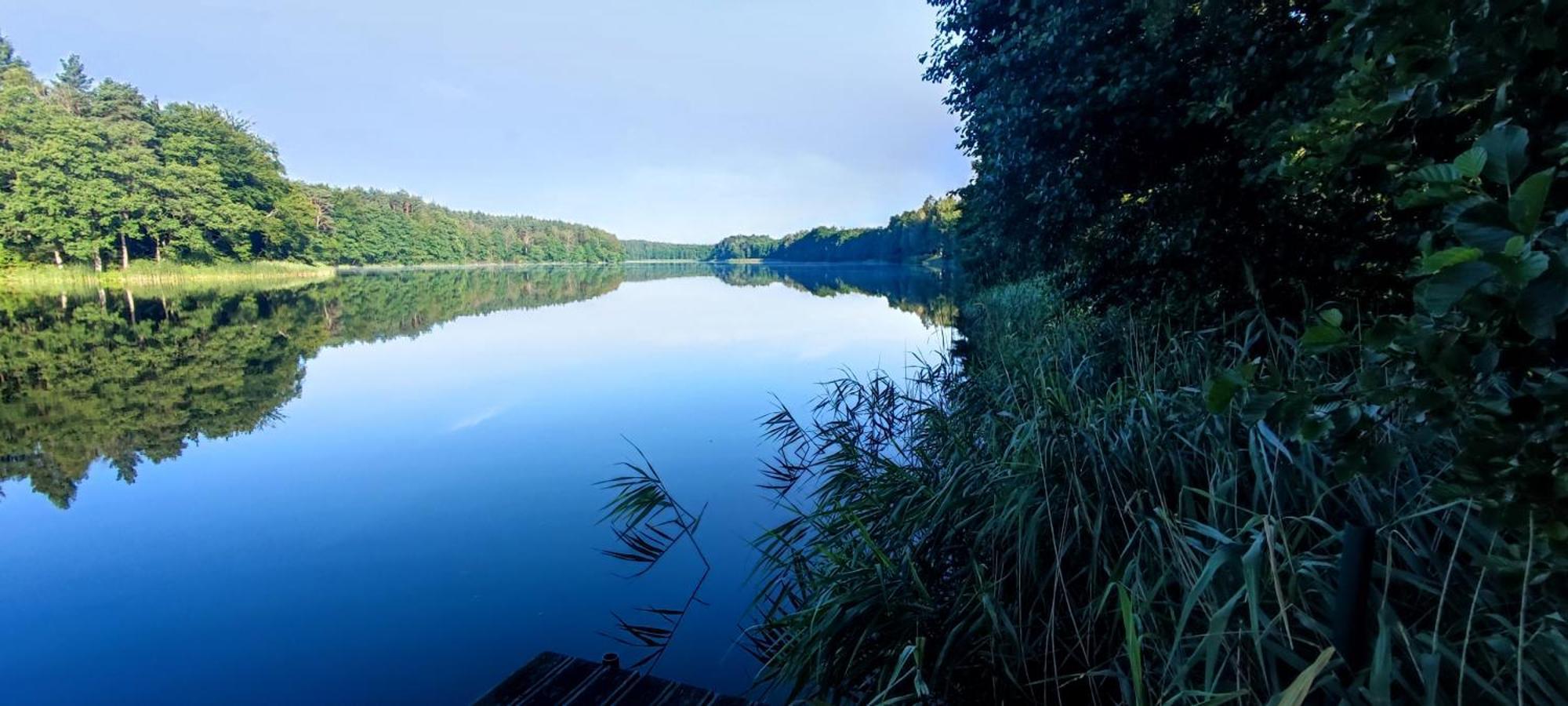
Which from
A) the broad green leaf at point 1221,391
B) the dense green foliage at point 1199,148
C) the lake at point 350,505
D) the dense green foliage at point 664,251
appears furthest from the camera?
the dense green foliage at point 664,251

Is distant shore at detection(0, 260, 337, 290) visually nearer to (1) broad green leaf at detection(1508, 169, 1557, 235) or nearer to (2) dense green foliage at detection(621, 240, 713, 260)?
(1) broad green leaf at detection(1508, 169, 1557, 235)

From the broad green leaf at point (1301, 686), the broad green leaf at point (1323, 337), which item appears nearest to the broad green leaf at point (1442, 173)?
the broad green leaf at point (1323, 337)

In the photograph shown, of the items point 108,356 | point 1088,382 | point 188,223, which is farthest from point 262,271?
point 1088,382

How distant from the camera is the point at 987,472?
3.67 m

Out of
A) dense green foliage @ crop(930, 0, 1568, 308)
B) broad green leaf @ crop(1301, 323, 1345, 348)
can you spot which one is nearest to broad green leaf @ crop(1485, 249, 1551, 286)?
broad green leaf @ crop(1301, 323, 1345, 348)

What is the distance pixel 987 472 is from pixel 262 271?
5433 cm

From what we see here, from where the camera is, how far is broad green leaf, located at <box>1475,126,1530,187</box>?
103cm

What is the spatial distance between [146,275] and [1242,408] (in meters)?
50.8

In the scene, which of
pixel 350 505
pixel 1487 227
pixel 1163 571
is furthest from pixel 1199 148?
pixel 350 505

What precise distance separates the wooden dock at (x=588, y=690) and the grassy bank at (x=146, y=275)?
40701mm

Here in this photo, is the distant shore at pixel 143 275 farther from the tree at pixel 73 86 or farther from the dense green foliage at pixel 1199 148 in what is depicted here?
the dense green foliage at pixel 1199 148

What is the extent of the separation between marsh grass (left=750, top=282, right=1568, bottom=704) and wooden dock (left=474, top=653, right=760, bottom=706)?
0.50m

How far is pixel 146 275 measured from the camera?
35.4 m

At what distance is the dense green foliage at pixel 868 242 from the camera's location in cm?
5244
